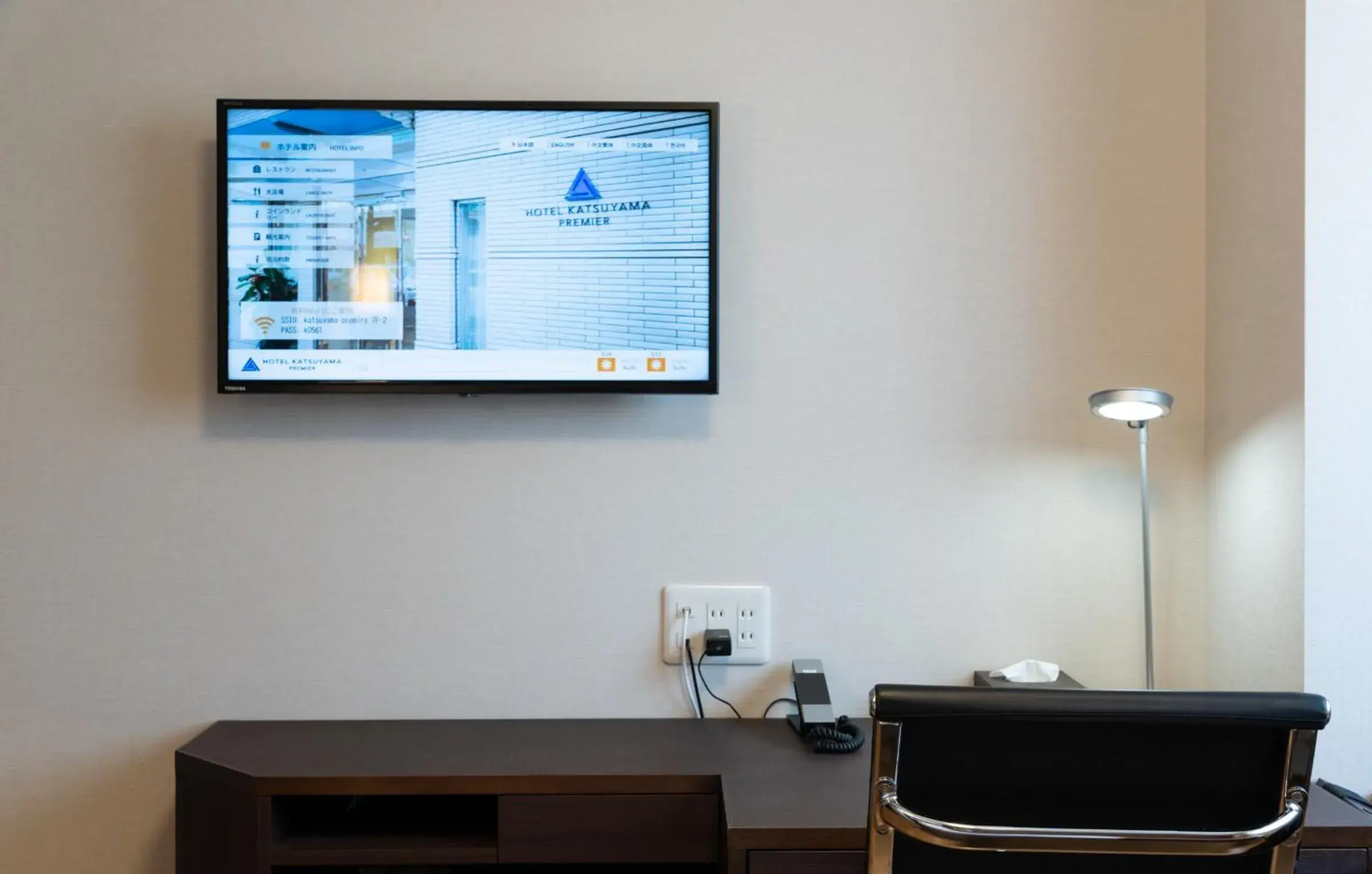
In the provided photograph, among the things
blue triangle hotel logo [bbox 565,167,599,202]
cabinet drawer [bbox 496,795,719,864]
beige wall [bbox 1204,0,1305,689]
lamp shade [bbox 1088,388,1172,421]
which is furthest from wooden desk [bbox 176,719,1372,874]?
blue triangle hotel logo [bbox 565,167,599,202]

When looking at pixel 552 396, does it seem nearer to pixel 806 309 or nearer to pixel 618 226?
pixel 618 226

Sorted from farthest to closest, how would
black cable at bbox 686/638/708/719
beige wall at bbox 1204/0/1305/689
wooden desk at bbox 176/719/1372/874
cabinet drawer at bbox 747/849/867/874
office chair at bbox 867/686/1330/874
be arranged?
black cable at bbox 686/638/708/719
beige wall at bbox 1204/0/1305/689
wooden desk at bbox 176/719/1372/874
cabinet drawer at bbox 747/849/867/874
office chair at bbox 867/686/1330/874

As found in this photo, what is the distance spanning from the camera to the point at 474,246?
1723 mm

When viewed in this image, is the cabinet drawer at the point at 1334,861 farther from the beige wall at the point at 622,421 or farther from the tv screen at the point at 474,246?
the tv screen at the point at 474,246

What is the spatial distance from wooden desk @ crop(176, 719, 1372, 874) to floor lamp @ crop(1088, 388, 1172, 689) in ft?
1.21

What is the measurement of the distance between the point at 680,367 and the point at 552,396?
10.2 inches

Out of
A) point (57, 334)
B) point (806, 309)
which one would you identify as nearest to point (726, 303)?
point (806, 309)

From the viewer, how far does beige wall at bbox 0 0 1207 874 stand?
69.8 inches

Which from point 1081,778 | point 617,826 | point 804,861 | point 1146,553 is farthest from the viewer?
point 1146,553

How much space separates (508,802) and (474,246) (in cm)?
95

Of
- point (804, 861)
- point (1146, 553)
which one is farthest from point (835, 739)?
point (1146, 553)

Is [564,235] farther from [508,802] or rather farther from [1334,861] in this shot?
[1334,861]

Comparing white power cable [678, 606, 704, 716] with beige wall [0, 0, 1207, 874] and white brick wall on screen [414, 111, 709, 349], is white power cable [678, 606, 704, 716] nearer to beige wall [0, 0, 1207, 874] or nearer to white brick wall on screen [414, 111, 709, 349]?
beige wall [0, 0, 1207, 874]

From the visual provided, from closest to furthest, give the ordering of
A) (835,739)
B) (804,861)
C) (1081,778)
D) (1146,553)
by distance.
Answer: (1081,778)
(804,861)
(835,739)
(1146,553)
